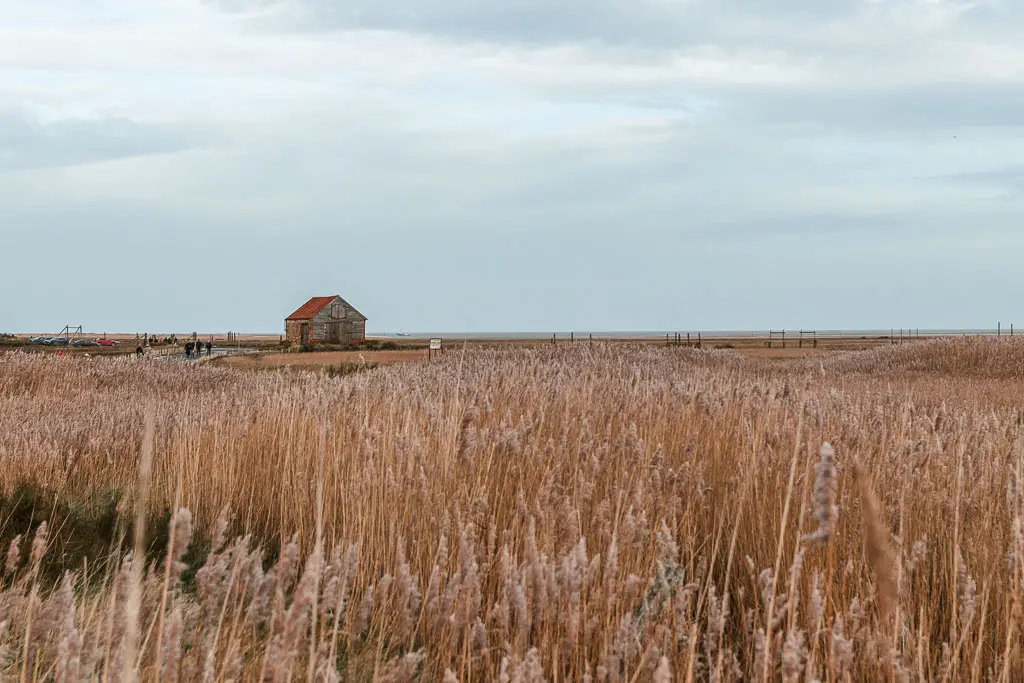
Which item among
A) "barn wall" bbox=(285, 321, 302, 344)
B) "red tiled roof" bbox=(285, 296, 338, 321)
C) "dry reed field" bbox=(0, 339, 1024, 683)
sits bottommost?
"dry reed field" bbox=(0, 339, 1024, 683)

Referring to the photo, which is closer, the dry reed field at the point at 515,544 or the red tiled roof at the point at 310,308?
the dry reed field at the point at 515,544

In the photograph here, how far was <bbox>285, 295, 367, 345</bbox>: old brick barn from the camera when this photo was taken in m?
62.8

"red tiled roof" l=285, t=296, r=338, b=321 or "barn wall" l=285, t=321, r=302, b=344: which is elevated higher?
"red tiled roof" l=285, t=296, r=338, b=321

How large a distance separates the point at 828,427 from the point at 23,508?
553 cm

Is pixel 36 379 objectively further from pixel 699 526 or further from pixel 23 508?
pixel 699 526

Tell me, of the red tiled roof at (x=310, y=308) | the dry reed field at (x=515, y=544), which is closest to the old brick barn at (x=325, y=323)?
the red tiled roof at (x=310, y=308)

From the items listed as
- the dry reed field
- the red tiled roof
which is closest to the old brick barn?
the red tiled roof

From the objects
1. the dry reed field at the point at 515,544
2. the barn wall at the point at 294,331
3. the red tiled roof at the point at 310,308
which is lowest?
the dry reed field at the point at 515,544

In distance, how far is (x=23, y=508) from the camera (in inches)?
223

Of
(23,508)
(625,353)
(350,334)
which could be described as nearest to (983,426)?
(23,508)

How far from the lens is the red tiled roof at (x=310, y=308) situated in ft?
209

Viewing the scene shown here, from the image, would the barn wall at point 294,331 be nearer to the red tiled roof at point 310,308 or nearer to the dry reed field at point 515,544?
the red tiled roof at point 310,308

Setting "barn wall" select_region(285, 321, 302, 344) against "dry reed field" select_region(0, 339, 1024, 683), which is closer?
"dry reed field" select_region(0, 339, 1024, 683)

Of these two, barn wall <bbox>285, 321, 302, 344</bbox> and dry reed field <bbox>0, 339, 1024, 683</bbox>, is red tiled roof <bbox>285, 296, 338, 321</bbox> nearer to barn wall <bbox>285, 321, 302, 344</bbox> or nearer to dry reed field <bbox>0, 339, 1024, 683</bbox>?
barn wall <bbox>285, 321, 302, 344</bbox>
